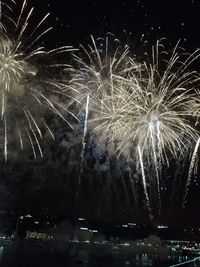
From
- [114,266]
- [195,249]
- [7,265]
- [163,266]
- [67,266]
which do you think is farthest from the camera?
[195,249]

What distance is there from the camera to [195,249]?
17950 centimetres

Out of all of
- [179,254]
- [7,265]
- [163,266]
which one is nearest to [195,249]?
[179,254]

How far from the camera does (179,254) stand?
610 ft

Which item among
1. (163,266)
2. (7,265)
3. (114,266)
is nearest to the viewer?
(7,265)

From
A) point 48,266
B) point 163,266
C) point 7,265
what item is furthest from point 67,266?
point 163,266

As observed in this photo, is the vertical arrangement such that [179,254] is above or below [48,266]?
above

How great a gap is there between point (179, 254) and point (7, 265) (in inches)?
4456

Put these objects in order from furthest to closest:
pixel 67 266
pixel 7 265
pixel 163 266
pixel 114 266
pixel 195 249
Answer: pixel 195 249 → pixel 163 266 → pixel 114 266 → pixel 67 266 → pixel 7 265

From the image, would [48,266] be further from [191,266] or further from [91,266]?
[191,266]

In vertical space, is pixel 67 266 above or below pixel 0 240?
below

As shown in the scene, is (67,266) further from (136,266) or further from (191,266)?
(191,266)

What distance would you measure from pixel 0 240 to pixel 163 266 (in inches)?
3866

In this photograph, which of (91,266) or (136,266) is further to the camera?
(136,266)

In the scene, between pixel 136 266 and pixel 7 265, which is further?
pixel 136 266
